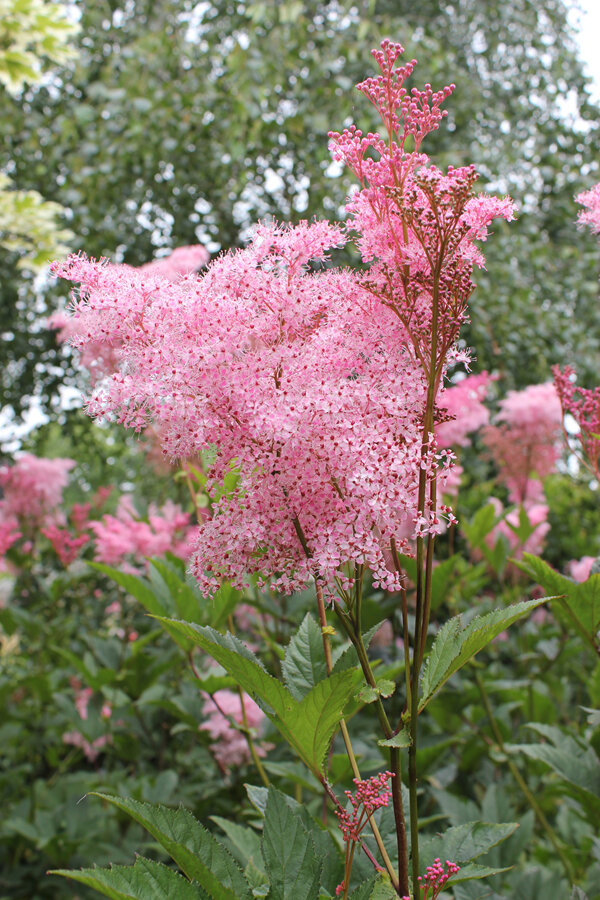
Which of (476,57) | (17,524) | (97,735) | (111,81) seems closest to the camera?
(97,735)

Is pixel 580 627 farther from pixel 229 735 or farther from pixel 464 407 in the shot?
pixel 464 407

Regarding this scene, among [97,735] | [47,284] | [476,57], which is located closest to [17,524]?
[97,735]

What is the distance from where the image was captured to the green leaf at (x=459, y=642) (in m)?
0.80

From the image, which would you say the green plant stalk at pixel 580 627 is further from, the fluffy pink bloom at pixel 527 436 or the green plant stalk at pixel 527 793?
the fluffy pink bloom at pixel 527 436

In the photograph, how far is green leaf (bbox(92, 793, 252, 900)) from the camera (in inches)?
31.9

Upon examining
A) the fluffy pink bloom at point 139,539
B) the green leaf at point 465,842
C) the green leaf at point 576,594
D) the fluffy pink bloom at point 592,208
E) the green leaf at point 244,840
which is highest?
the fluffy pink bloom at point 139,539

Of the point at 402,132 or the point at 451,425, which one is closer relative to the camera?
the point at 402,132

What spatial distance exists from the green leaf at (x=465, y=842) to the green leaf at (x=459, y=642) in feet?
0.89

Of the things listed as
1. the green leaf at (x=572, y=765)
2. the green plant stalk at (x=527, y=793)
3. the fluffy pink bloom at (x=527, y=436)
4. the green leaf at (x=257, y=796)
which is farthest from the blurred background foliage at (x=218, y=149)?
the green leaf at (x=257, y=796)

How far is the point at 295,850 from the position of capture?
0.87 meters

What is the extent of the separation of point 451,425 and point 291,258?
1658 mm

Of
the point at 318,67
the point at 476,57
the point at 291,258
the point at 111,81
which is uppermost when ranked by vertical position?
the point at 476,57

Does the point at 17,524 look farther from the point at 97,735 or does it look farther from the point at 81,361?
the point at 81,361

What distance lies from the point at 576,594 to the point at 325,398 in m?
0.65
